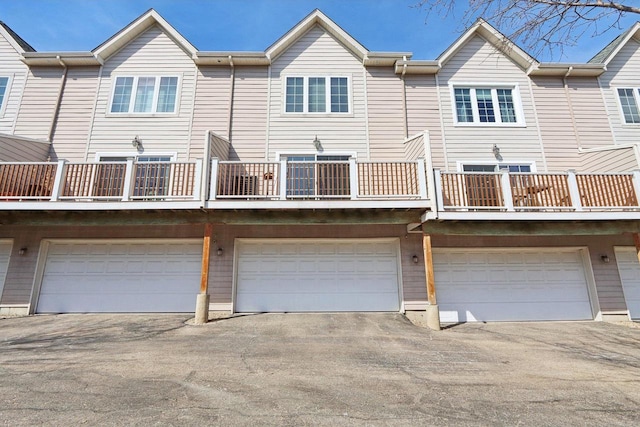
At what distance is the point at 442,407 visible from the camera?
11.0 feet

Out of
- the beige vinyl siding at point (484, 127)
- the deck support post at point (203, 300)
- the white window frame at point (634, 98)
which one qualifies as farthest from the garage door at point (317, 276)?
the white window frame at point (634, 98)

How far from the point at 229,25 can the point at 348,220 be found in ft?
28.8

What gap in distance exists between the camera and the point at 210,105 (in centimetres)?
1031

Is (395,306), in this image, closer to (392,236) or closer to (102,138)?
(392,236)

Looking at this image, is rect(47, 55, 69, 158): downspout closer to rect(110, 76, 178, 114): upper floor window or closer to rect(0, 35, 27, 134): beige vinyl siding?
rect(0, 35, 27, 134): beige vinyl siding

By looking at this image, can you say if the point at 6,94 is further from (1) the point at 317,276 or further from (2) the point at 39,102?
(1) the point at 317,276

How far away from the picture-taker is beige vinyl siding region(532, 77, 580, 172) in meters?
10.0

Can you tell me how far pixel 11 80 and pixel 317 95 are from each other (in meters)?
10.4

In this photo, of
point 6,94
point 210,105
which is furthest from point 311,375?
point 6,94

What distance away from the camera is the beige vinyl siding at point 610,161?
8.68 metres

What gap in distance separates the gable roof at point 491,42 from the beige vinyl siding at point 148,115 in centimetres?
894

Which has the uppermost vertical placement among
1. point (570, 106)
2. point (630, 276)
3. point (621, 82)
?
point (621, 82)

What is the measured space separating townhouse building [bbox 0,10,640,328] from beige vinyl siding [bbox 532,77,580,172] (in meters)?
0.06

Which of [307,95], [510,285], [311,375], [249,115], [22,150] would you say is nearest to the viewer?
[311,375]
